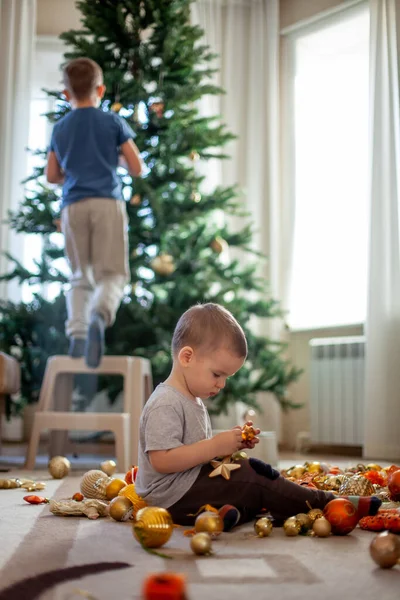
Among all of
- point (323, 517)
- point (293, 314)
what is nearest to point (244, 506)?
point (323, 517)

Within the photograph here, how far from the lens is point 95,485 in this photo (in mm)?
1978

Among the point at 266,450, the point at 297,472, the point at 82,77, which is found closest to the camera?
the point at 297,472

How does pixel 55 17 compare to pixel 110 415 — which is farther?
pixel 55 17

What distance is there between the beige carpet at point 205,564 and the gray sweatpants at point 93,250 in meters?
1.48

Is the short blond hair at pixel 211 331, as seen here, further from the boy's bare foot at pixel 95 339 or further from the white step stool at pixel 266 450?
the boy's bare foot at pixel 95 339

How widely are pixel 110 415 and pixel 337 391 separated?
1729 millimetres

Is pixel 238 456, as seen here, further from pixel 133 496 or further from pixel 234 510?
pixel 133 496

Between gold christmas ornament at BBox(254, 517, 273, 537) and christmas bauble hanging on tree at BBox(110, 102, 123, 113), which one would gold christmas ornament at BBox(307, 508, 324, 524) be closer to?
gold christmas ornament at BBox(254, 517, 273, 537)

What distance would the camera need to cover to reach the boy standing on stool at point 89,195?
123 inches

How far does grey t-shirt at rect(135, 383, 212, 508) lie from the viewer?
64.7 inches

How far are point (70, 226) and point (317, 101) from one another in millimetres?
2303

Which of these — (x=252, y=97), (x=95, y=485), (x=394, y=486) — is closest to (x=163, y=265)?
(x=252, y=97)

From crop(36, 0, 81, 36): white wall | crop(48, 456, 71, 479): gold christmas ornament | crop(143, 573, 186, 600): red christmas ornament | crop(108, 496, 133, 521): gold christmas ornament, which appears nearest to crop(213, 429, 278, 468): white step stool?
crop(48, 456, 71, 479): gold christmas ornament

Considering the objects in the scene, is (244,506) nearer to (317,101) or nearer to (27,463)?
(27,463)
